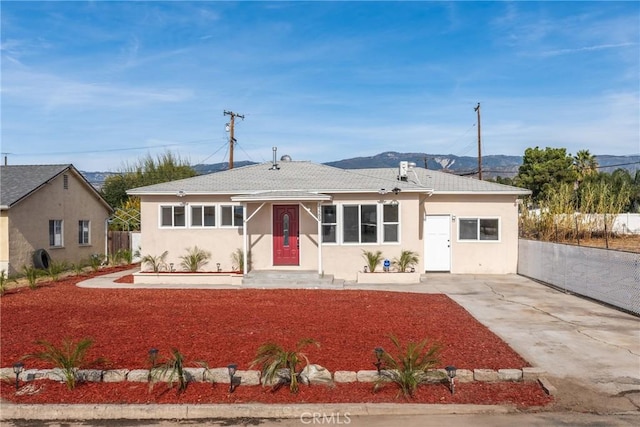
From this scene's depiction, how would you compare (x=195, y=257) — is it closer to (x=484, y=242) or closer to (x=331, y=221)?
(x=331, y=221)

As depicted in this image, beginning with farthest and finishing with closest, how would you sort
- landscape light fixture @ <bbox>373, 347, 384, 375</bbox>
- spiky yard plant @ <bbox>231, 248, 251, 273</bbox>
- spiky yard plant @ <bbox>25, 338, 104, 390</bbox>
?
spiky yard plant @ <bbox>231, 248, 251, 273</bbox>, landscape light fixture @ <bbox>373, 347, 384, 375</bbox>, spiky yard plant @ <bbox>25, 338, 104, 390</bbox>

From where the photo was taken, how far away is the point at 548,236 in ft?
69.9

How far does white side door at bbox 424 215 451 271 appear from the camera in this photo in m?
19.6

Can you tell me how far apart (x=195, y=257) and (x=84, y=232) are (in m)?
9.61

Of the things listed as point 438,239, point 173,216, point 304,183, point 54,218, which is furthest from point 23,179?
point 438,239

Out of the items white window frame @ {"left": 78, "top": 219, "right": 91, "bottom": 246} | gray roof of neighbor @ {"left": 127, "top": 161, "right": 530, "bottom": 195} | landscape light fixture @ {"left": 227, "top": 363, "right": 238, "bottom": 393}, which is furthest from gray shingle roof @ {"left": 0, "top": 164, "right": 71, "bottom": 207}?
landscape light fixture @ {"left": 227, "top": 363, "right": 238, "bottom": 393}

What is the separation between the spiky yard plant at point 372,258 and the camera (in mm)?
17328

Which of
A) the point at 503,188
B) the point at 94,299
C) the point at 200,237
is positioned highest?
the point at 503,188

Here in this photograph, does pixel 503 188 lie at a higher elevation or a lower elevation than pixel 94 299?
higher

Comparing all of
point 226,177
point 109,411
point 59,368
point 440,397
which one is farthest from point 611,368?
point 226,177

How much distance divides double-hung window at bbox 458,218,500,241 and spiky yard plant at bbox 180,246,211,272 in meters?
9.27

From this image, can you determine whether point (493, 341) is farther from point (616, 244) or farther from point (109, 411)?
point (616, 244)

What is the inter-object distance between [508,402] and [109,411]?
4.81 meters

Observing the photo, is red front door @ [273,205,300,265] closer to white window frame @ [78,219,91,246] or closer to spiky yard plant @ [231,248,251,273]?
spiky yard plant @ [231,248,251,273]
